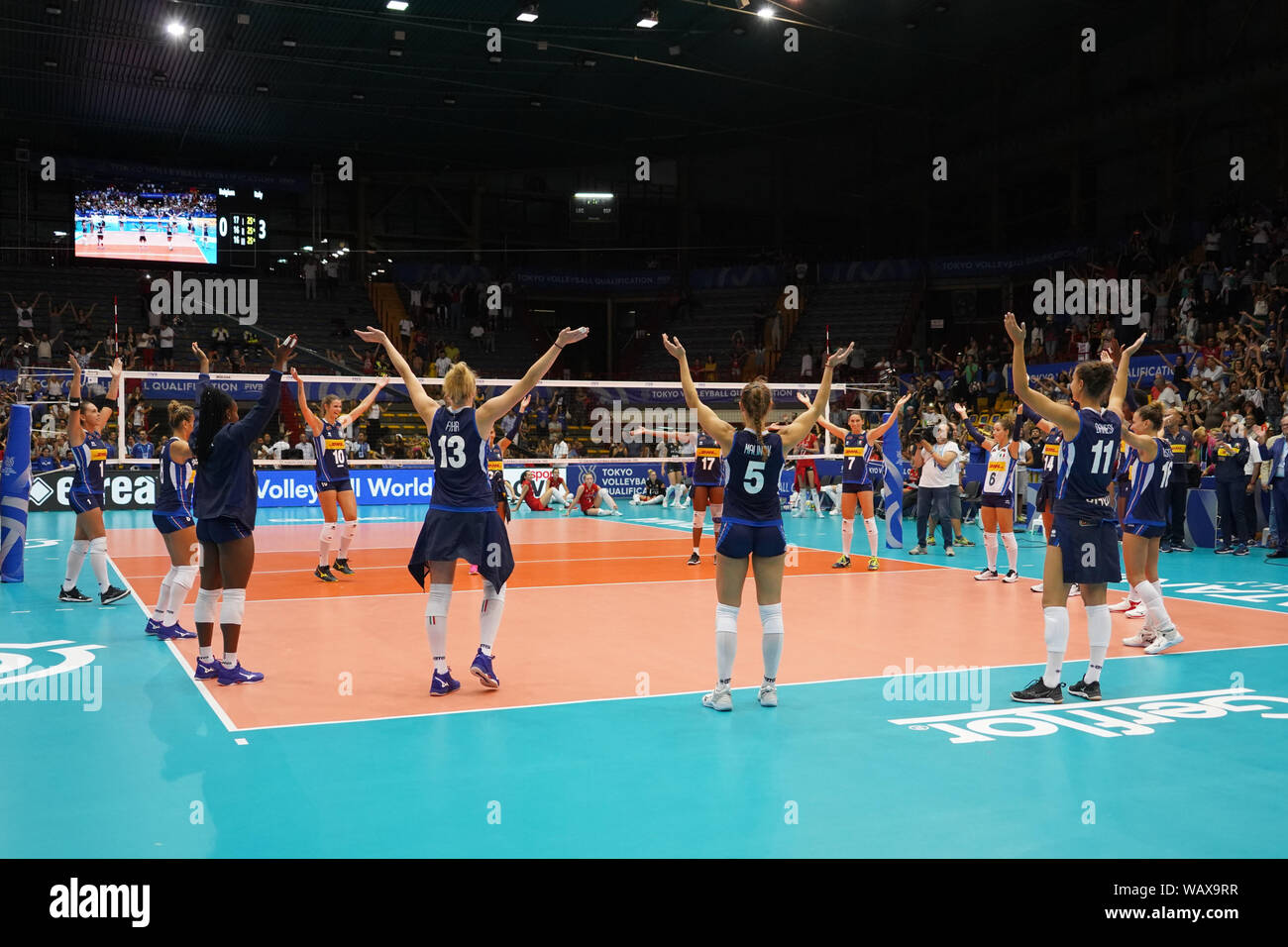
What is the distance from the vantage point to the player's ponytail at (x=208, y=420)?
24.9 feet

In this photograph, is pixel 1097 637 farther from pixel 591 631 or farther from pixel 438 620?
pixel 438 620

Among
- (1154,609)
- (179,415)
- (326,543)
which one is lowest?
(1154,609)

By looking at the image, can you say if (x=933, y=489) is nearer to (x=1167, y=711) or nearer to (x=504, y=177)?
(x=1167, y=711)

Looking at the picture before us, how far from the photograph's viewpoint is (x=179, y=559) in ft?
30.8

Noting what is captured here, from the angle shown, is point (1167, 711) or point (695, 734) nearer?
point (695, 734)

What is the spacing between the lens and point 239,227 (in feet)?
125

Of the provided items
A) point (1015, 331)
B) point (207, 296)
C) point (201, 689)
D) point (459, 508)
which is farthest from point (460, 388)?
point (207, 296)

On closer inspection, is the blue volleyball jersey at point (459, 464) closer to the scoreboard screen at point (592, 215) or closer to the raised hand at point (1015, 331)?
the raised hand at point (1015, 331)

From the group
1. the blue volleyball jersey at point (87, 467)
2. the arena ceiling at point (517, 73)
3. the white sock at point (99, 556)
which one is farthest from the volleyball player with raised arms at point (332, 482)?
the arena ceiling at point (517, 73)

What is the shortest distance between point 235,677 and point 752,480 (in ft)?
12.8

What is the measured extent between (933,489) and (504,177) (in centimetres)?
2967

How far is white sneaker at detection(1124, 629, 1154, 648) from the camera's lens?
926 cm

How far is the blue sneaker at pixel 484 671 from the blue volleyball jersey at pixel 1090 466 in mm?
4047
